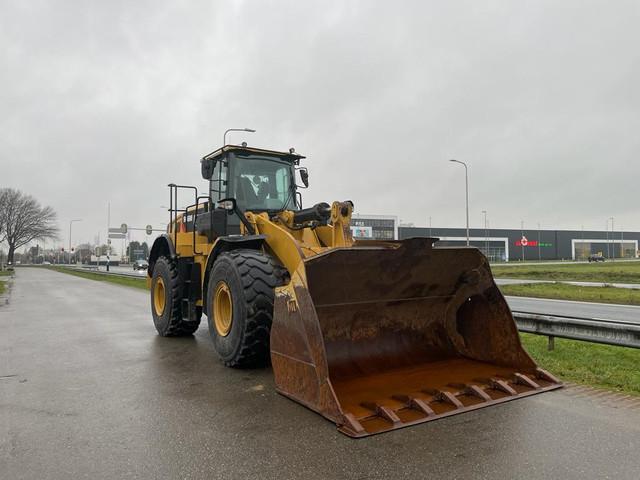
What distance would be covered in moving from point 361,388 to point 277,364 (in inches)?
31.8

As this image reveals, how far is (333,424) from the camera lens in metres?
3.88

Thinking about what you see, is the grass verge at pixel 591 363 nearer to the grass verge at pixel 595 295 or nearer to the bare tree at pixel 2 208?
the grass verge at pixel 595 295

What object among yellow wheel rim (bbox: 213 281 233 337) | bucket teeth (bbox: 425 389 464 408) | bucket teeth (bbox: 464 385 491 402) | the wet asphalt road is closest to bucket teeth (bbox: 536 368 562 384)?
the wet asphalt road

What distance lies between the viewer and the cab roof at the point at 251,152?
23.5 ft

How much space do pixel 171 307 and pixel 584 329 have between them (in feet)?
19.7

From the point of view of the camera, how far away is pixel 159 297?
8.78 metres

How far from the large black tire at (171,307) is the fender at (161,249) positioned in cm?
18

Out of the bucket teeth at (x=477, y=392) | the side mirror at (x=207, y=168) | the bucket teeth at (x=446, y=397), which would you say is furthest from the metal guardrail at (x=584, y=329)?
the side mirror at (x=207, y=168)

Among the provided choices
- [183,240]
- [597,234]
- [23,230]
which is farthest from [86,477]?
[597,234]

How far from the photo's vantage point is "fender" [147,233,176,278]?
8.29 metres

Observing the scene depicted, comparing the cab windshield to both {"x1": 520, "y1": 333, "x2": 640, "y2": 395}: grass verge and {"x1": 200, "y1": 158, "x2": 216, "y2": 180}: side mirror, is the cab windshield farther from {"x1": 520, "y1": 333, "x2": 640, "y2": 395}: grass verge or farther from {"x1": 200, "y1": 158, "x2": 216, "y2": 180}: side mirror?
{"x1": 520, "y1": 333, "x2": 640, "y2": 395}: grass verge

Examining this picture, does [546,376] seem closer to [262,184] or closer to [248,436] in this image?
[248,436]

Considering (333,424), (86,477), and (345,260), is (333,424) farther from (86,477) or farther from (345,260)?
(86,477)

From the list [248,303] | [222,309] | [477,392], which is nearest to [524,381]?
[477,392]
